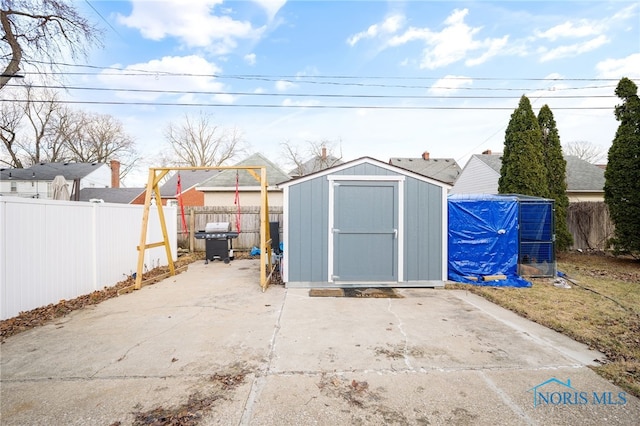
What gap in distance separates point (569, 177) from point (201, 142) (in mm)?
26445

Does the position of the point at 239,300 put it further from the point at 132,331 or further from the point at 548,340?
the point at 548,340

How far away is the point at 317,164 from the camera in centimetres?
2447

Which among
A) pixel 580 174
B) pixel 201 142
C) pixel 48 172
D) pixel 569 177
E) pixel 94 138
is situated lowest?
pixel 569 177

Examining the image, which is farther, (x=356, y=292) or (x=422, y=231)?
(x=422, y=231)

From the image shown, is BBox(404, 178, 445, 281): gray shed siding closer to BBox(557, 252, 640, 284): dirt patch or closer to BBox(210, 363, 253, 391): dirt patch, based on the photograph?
BBox(210, 363, 253, 391): dirt patch

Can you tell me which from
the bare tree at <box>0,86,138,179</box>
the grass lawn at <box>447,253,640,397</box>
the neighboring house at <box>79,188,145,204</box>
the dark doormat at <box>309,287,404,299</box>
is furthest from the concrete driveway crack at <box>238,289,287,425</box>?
the bare tree at <box>0,86,138,179</box>

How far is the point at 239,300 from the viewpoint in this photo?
4.94 meters

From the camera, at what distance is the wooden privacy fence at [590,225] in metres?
10.2

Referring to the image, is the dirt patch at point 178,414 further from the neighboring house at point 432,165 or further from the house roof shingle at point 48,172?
the house roof shingle at point 48,172

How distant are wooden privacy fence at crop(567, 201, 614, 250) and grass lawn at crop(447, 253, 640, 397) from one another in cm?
299

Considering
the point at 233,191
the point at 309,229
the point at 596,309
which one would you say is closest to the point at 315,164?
the point at 233,191

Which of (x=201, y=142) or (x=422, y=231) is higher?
(x=201, y=142)

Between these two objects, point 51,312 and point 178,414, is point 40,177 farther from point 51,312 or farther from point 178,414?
point 178,414

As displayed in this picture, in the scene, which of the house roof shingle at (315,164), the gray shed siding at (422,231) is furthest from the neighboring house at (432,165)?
the gray shed siding at (422,231)
